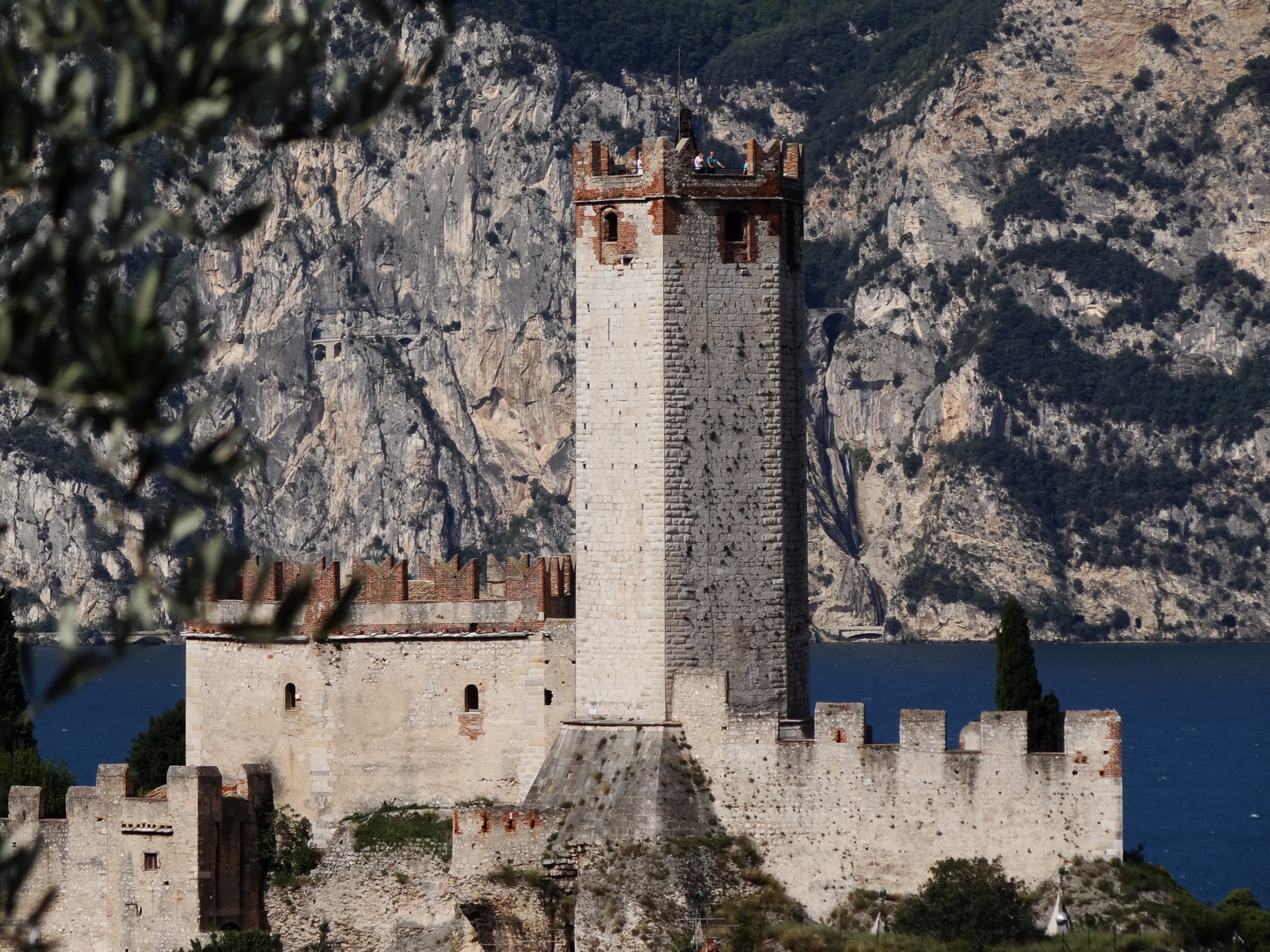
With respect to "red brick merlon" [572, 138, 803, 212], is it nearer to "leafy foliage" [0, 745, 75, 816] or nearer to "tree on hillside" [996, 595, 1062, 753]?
"tree on hillside" [996, 595, 1062, 753]

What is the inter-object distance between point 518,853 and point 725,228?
10.3 m

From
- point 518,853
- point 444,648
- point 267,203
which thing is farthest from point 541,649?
point 267,203

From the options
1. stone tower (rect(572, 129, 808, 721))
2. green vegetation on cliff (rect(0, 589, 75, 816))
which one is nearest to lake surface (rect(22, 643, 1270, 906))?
green vegetation on cliff (rect(0, 589, 75, 816))

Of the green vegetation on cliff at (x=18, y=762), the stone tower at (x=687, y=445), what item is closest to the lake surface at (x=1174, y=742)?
the green vegetation on cliff at (x=18, y=762)

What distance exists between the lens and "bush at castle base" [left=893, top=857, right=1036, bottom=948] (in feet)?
118

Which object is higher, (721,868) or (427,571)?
(427,571)

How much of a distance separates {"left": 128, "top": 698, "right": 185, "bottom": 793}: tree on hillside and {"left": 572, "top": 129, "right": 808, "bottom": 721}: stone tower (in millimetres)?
14773

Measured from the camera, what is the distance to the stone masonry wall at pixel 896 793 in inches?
1463

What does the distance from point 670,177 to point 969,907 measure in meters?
12.2

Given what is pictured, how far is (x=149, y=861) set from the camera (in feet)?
141

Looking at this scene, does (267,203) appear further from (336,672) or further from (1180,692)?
(1180,692)

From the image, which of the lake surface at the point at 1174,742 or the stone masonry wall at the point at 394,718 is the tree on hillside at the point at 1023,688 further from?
the lake surface at the point at 1174,742

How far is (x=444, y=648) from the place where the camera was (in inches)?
1731

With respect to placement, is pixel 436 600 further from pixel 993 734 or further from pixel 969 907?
pixel 969 907
